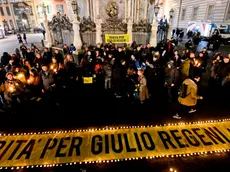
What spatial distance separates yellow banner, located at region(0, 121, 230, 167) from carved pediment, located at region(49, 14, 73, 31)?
13.6 meters

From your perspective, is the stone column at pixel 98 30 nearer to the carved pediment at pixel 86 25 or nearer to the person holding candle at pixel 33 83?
the carved pediment at pixel 86 25

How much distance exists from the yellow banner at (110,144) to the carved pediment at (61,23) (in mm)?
13593

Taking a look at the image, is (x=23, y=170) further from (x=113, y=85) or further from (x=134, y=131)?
(x=113, y=85)

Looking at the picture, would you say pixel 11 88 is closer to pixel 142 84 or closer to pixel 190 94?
pixel 142 84

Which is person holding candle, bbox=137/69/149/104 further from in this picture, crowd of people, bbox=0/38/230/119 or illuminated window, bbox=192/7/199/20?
illuminated window, bbox=192/7/199/20

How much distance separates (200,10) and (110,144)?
34.1 meters

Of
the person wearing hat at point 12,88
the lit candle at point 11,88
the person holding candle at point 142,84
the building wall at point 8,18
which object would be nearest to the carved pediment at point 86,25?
the person wearing hat at point 12,88

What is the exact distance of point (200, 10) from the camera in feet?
99.7

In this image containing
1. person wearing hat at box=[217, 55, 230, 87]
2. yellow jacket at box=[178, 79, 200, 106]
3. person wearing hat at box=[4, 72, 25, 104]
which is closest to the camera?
yellow jacket at box=[178, 79, 200, 106]

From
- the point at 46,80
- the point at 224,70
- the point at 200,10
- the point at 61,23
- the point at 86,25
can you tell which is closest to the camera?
the point at 46,80

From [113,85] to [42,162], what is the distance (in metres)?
4.51

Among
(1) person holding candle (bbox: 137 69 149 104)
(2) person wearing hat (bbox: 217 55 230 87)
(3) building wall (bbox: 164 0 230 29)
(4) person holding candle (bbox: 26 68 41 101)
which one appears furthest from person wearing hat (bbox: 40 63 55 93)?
(3) building wall (bbox: 164 0 230 29)

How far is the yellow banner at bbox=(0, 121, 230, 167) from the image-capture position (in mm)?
4555

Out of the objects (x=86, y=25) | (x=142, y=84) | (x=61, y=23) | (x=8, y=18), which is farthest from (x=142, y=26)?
(x=8, y=18)
